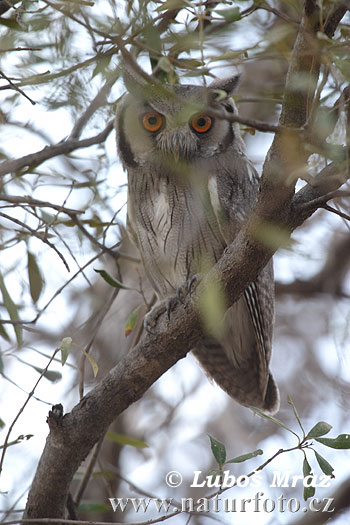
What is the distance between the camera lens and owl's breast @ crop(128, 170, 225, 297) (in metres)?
2.31

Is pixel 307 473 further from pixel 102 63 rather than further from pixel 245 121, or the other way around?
pixel 102 63

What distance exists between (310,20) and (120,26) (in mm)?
375

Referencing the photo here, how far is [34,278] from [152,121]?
782 mm

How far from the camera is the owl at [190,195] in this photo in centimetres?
225

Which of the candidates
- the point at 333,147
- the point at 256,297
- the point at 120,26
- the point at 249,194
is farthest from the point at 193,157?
the point at 333,147

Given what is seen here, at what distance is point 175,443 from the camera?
14.0ft

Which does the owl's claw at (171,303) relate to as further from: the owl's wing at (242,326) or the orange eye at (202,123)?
the orange eye at (202,123)

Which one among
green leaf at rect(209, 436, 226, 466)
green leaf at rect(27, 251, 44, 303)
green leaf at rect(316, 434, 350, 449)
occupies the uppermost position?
green leaf at rect(27, 251, 44, 303)

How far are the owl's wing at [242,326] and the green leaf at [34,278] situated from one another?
26.4 inches

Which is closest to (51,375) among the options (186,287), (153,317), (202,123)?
(153,317)

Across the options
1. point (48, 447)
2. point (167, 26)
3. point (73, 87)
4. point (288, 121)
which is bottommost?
point (48, 447)

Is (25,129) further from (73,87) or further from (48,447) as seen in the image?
(48,447)

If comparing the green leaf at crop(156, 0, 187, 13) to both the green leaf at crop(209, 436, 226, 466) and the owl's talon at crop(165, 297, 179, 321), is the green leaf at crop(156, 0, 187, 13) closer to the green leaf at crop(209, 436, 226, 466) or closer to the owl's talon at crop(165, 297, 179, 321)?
the green leaf at crop(209, 436, 226, 466)

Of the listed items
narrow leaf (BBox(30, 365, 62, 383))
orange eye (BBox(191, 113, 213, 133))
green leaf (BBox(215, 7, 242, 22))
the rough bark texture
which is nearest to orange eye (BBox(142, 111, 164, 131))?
orange eye (BBox(191, 113, 213, 133))
